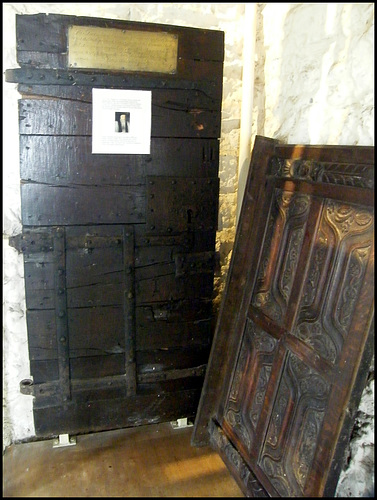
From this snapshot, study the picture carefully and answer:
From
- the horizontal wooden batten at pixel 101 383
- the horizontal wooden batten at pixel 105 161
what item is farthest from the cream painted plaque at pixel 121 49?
the horizontal wooden batten at pixel 101 383

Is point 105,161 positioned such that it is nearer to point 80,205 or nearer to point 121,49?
point 80,205

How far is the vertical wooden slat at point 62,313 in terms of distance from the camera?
1.75m

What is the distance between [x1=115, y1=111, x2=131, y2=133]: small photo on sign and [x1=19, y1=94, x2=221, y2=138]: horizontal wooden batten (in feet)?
0.32

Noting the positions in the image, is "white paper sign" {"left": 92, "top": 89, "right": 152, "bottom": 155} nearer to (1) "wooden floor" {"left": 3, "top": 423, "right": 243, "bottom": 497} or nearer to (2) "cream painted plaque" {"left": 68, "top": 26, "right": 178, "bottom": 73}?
(2) "cream painted plaque" {"left": 68, "top": 26, "right": 178, "bottom": 73}

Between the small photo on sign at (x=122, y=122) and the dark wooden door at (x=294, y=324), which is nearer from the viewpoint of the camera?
the dark wooden door at (x=294, y=324)

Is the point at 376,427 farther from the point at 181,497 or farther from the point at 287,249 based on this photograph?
the point at 181,497

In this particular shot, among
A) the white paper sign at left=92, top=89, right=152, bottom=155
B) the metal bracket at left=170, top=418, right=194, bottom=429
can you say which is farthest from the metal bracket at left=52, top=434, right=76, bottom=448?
the white paper sign at left=92, top=89, right=152, bottom=155

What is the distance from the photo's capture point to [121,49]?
167cm

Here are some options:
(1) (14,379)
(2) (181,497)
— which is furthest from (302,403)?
(1) (14,379)

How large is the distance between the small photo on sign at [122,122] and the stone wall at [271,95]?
0.37m

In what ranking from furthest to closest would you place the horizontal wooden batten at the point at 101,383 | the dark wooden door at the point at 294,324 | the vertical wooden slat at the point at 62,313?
the horizontal wooden batten at the point at 101,383 → the vertical wooden slat at the point at 62,313 → the dark wooden door at the point at 294,324

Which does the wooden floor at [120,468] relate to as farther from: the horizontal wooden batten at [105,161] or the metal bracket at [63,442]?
the horizontal wooden batten at [105,161]

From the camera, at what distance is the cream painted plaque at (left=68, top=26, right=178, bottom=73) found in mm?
1636

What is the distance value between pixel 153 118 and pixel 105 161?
0.26m
